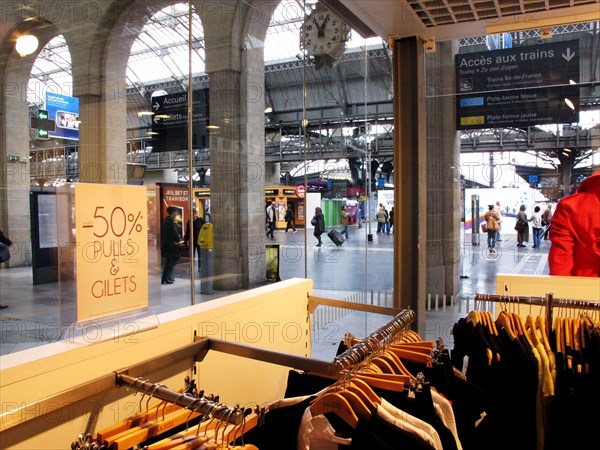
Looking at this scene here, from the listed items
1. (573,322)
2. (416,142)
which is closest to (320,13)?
(416,142)

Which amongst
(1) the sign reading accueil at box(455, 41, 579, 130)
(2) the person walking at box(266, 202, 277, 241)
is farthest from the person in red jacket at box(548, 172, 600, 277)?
(2) the person walking at box(266, 202, 277, 241)

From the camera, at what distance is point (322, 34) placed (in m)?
7.25

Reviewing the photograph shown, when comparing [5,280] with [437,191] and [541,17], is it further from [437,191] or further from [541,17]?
[437,191]

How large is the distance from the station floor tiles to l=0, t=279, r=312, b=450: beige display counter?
74.3 inches

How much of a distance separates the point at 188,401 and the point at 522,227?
288 inches

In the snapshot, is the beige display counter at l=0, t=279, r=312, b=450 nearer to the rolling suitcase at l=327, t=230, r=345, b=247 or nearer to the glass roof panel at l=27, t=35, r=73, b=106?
the glass roof panel at l=27, t=35, r=73, b=106

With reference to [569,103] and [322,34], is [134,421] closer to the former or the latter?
[569,103]

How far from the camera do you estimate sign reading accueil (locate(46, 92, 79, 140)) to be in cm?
298

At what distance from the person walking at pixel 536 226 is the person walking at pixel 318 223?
325cm

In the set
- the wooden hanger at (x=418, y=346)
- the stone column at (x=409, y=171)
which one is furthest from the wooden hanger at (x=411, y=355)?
the stone column at (x=409, y=171)

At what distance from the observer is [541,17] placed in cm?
271

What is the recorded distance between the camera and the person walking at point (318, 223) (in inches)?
305

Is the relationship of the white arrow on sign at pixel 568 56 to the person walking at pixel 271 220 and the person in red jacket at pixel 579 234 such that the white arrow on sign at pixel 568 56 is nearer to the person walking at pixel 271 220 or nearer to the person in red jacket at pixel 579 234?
the person in red jacket at pixel 579 234

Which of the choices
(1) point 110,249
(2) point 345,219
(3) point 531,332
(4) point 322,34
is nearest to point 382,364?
(3) point 531,332
